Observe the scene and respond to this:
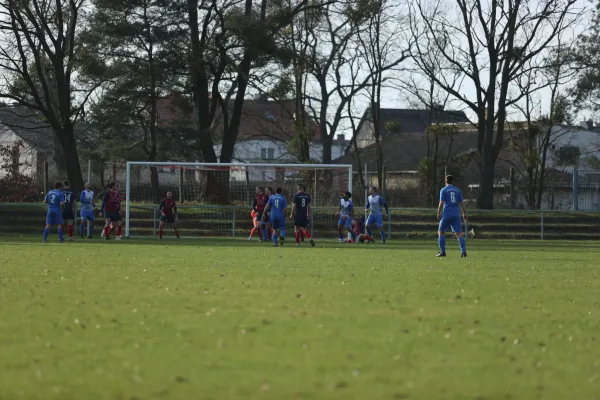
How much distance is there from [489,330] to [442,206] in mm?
14054

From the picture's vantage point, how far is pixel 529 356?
8.04m

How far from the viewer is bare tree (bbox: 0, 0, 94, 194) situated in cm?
4303

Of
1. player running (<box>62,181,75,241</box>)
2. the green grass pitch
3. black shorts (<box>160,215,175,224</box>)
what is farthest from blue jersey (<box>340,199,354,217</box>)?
the green grass pitch

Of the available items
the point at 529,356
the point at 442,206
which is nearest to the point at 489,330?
the point at 529,356

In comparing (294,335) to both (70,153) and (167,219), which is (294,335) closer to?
(167,219)

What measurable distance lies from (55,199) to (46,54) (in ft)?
49.7

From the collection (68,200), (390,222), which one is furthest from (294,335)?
(390,222)

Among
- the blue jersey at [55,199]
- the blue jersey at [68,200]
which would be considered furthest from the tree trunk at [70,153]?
the blue jersey at [55,199]

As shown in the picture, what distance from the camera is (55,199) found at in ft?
106

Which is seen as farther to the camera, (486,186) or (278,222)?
(486,186)

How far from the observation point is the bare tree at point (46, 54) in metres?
43.0

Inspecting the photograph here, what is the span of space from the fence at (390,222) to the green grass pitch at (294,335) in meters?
23.7

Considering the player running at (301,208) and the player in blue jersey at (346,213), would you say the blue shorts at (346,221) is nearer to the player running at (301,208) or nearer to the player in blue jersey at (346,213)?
the player in blue jersey at (346,213)

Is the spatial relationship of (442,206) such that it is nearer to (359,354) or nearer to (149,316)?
(149,316)
